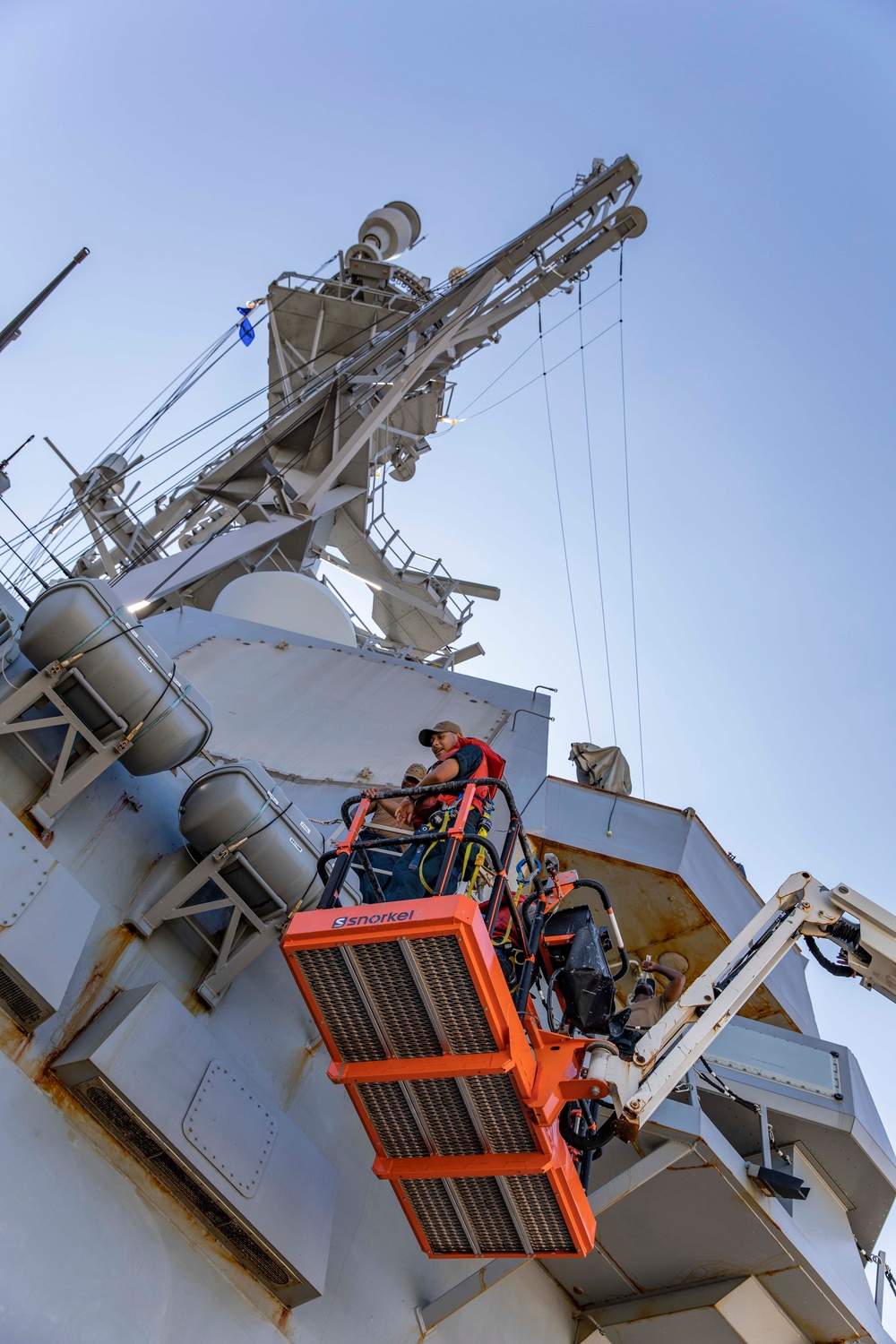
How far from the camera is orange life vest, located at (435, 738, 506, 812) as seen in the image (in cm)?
555

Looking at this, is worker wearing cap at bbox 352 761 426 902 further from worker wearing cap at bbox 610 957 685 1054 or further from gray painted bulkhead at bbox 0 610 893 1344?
worker wearing cap at bbox 610 957 685 1054

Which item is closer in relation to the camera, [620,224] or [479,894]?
[479,894]

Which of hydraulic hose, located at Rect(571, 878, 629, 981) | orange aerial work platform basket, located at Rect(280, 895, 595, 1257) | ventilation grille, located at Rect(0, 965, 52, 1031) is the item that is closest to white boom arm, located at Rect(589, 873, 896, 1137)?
orange aerial work platform basket, located at Rect(280, 895, 595, 1257)

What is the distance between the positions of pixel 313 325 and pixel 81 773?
1494 centimetres

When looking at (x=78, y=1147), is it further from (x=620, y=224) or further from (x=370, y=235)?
(x=370, y=235)

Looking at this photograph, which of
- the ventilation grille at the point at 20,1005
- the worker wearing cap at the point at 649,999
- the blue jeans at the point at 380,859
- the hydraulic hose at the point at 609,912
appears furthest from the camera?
the worker wearing cap at the point at 649,999

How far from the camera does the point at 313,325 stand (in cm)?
1922

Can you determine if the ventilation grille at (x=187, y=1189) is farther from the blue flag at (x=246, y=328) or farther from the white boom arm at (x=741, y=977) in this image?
the blue flag at (x=246, y=328)

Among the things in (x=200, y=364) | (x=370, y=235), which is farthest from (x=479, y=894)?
(x=370, y=235)

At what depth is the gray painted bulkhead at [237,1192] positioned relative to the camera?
503 centimetres

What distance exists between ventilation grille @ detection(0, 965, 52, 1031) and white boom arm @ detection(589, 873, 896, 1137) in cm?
276

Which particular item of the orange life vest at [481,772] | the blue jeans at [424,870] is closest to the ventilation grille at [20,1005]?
the blue jeans at [424,870]

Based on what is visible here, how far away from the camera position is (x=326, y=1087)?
22.5 ft

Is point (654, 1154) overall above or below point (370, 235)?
below
